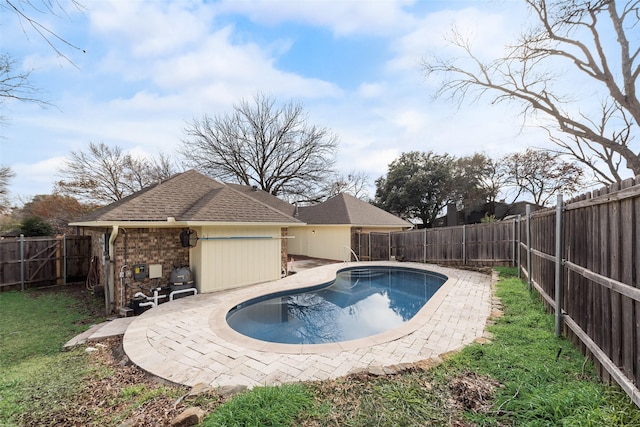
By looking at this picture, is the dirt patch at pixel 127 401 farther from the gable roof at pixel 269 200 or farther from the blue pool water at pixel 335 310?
the gable roof at pixel 269 200

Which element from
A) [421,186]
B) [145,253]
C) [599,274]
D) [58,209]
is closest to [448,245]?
[599,274]

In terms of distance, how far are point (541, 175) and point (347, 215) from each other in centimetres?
1733

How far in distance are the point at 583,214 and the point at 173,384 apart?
5636mm

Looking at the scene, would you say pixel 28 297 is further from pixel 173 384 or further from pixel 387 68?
pixel 387 68

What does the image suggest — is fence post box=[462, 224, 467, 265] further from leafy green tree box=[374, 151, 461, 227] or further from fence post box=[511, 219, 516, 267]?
leafy green tree box=[374, 151, 461, 227]

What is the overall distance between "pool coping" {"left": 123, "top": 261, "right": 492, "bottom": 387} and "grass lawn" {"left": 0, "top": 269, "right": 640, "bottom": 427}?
37 centimetres


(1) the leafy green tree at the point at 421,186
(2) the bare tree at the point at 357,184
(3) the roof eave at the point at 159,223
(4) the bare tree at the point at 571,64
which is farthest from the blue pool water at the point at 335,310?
(2) the bare tree at the point at 357,184

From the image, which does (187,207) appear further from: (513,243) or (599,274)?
(513,243)

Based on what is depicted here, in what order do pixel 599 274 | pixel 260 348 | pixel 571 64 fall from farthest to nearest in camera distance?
pixel 571 64 → pixel 260 348 → pixel 599 274

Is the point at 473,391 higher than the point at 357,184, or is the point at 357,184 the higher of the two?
the point at 357,184

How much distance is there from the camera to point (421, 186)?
26281 millimetres

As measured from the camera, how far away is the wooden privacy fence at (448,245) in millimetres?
11242

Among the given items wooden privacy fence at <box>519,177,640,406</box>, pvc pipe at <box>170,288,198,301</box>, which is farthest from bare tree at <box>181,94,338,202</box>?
wooden privacy fence at <box>519,177,640,406</box>

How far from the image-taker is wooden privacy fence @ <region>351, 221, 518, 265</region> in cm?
1124
